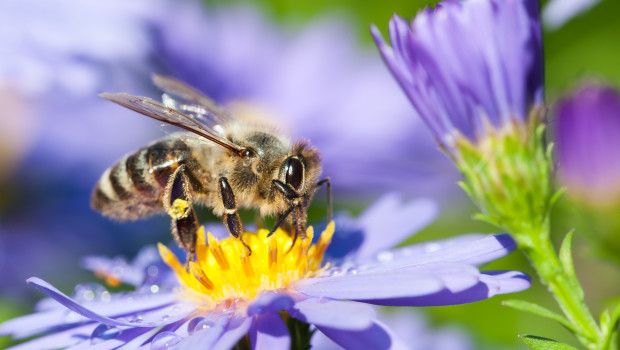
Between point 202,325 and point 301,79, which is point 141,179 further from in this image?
point 301,79

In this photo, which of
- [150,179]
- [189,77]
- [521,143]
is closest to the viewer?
[521,143]

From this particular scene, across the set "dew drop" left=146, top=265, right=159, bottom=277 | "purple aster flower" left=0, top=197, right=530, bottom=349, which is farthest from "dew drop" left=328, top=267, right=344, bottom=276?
"dew drop" left=146, top=265, right=159, bottom=277

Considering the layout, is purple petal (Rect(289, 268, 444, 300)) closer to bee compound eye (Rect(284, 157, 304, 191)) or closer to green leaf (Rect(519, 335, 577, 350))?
green leaf (Rect(519, 335, 577, 350))

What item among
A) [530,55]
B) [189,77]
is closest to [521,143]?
[530,55]

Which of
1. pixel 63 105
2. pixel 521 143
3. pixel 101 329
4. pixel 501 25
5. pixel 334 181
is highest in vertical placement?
pixel 63 105

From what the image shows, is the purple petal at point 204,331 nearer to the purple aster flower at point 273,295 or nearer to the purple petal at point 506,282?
the purple aster flower at point 273,295

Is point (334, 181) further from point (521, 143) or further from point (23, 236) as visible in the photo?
point (521, 143)
